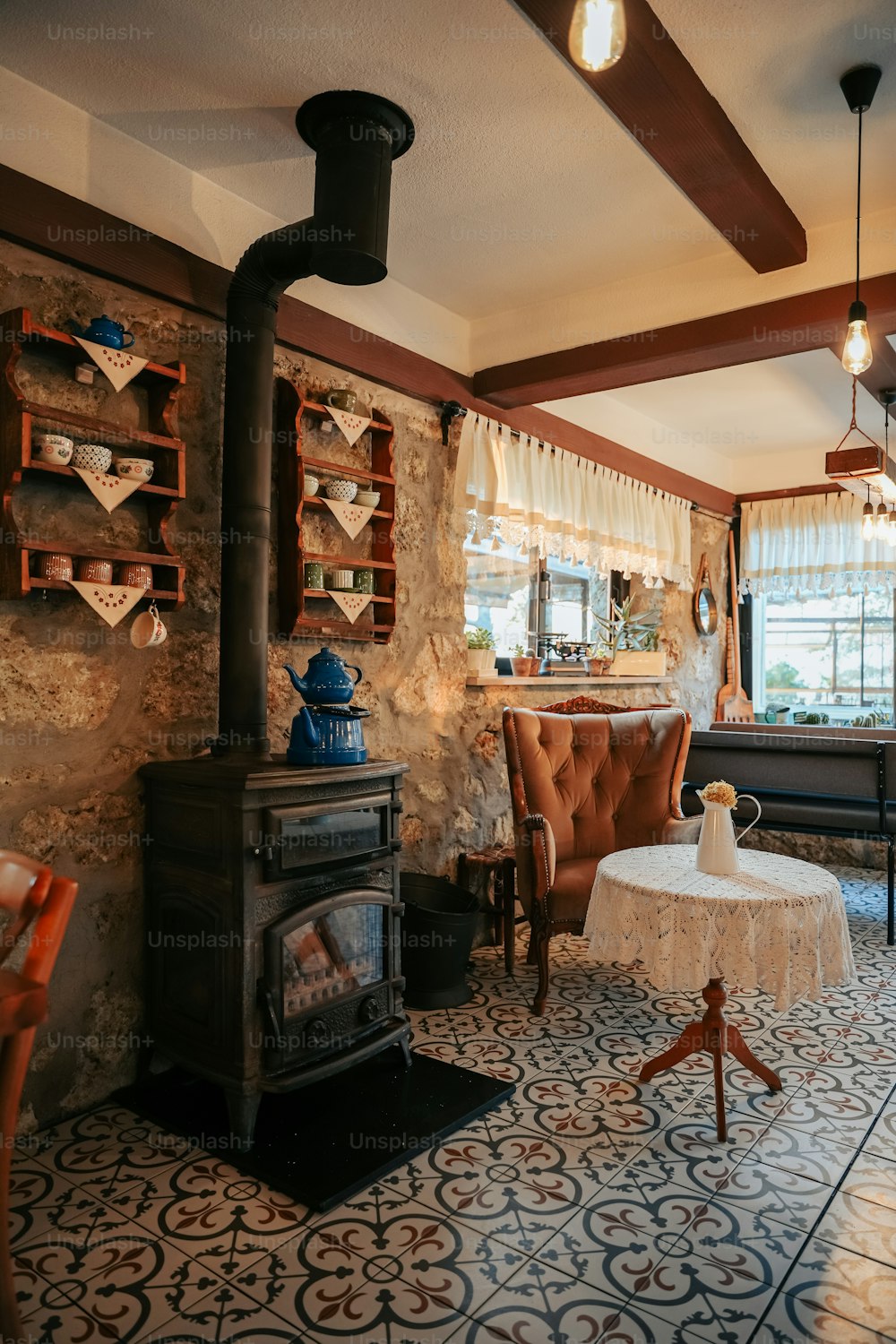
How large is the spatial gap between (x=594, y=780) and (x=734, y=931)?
1.56m

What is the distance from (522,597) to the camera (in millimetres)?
5074

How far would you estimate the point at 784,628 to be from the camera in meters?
6.92

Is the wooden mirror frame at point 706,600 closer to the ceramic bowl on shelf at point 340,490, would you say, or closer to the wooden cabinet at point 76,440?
the ceramic bowl on shelf at point 340,490

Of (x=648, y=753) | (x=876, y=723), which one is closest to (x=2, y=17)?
(x=648, y=753)

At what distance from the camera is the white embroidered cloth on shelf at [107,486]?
2463mm

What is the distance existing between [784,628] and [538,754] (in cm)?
400

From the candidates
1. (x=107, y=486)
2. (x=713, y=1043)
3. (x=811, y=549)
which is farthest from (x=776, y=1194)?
(x=811, y=549)

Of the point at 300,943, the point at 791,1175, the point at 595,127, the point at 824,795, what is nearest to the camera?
the point at 791,1175

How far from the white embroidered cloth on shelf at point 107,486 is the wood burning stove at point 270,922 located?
787 millimetres

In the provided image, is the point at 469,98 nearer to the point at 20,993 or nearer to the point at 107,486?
the point at 107,486

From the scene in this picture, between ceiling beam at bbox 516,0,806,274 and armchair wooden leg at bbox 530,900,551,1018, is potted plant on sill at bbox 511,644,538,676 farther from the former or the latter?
ceiling beam at bbox 516,0,806,274

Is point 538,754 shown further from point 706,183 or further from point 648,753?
point 706,183

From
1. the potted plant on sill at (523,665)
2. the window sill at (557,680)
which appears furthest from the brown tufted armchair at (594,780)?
the potted plant on sill at (523,665)

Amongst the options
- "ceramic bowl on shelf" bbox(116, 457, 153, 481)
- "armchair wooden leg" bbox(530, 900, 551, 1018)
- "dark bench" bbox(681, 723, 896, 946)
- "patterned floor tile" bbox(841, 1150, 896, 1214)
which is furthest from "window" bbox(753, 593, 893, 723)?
"ceramic bowl on shelf" bbox(116, 457, 153, 481)
